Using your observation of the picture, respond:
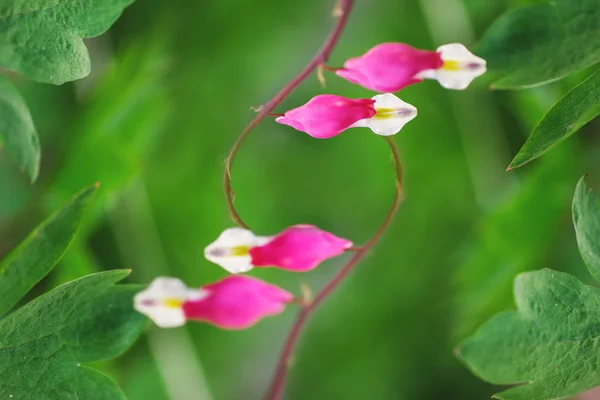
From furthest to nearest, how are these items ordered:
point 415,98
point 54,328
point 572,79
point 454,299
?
point 415,98
point 454,299
point 572,79
point 54,328

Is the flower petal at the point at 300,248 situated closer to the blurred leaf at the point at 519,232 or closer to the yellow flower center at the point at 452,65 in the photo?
the yellow flower center at the point at 452,65

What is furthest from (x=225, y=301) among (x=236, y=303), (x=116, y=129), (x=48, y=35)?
(x=116, y=129)

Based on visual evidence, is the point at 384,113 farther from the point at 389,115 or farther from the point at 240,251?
the point at 240,251

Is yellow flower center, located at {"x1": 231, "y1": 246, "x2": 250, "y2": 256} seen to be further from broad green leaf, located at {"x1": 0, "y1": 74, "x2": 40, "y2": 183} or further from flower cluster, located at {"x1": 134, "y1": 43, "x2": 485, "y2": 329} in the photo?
broad green leaf, located at {"x1": 0, "y1": 74, "x2": 40, "y2": 183}

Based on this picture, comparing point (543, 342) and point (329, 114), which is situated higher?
point (329, 114)

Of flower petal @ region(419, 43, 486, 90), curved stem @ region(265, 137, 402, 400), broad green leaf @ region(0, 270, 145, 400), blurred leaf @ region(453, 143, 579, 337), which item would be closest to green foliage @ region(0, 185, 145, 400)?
broad green leaf @ region(0, 270, 145, 400)

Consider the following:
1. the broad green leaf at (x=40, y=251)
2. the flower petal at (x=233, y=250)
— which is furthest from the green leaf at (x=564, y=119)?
the broad green leaf at (x=40, y=251)

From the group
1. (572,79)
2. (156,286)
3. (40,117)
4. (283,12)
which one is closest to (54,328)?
(156,286)

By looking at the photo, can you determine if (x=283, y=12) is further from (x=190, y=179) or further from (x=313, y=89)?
(x=190, y=179)
